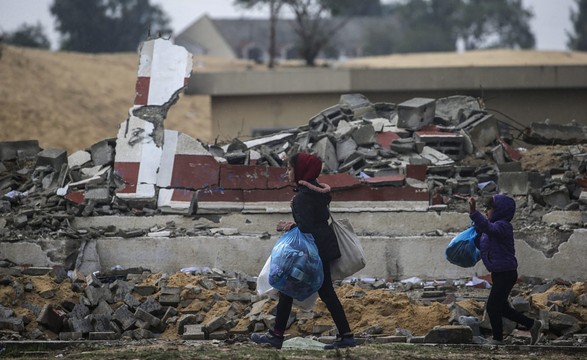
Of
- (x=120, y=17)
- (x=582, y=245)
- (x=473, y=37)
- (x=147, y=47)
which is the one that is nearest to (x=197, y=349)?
(x=582, y=245)

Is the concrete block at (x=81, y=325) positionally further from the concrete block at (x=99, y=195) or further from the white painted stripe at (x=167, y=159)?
the white painted stripe at (x=167, y=159)

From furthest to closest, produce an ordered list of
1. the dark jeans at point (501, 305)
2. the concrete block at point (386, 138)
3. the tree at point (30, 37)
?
1. the tree at point (30, 37)
2. the concrete block at point (386, 138)
3. the dark jeans at point (501, 305)

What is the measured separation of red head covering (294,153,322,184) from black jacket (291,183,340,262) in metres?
0.10

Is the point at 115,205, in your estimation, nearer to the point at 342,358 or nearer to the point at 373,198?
the point at 373,198

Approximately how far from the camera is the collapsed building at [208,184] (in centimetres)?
1050

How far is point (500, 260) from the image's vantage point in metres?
9.38

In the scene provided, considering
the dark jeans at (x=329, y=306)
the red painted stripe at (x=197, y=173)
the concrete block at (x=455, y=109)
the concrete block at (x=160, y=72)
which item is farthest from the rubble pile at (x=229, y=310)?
the concrete block at (x=455, y=109)

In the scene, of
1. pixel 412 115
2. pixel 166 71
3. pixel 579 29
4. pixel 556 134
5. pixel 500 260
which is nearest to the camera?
pixel 500 260

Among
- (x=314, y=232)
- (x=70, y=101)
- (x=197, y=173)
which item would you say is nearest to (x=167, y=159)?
(x=197, y=173)

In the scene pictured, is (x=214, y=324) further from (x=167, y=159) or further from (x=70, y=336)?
(x=167, y=159)

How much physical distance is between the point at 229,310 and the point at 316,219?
1.78 m

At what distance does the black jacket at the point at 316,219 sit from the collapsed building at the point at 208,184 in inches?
51.6

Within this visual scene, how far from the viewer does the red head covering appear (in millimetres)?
9164

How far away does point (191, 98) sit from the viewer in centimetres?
4691
